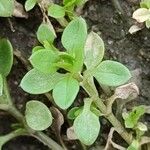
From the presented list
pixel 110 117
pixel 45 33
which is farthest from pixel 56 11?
pixel 110 117

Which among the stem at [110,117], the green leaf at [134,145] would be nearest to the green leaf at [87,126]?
the stem at [110,117]

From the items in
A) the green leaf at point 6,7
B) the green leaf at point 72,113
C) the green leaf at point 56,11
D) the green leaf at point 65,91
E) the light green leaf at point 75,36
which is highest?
the green leaf at point 6,7

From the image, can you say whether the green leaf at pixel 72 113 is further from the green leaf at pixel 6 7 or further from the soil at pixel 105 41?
the green leaf at pixel 6 7

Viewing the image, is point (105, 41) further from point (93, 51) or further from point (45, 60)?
point (45, 60)

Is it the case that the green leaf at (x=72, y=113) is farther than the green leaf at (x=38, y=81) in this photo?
Yes

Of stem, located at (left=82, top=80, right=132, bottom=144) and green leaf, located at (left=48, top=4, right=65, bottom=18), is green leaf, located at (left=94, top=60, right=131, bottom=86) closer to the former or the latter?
stem, located at (left=82, top=80, right=132, bottom=144)

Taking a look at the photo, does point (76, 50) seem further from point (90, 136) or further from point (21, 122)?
point (21, 122)
